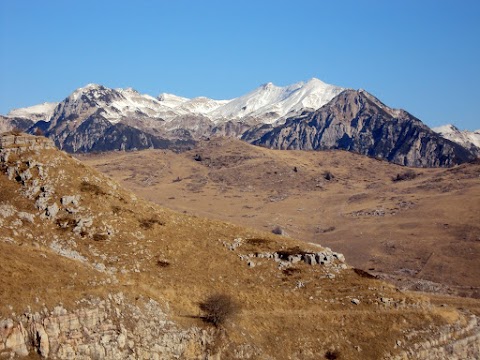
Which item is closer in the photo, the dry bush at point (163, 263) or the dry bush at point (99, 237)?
the dry bush at point (163, 263)

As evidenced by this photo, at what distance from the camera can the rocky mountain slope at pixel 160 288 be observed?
50250 mm

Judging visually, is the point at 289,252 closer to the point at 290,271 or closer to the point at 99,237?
the point at 290,271

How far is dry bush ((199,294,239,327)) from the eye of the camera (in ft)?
189

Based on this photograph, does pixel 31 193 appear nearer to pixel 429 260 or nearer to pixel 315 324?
pixel 315 324

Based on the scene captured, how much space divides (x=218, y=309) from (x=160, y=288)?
6919 mm

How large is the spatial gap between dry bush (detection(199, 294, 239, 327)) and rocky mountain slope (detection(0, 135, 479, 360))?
60 cm

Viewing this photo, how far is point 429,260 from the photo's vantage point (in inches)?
6368

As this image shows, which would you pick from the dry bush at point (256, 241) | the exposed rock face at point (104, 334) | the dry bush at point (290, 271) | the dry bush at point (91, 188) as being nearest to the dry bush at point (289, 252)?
the dry bush at point (290, 271)

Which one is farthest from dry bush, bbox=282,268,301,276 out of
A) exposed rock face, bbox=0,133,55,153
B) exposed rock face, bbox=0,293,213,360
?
exposed rock face, bbox=0,133,55,153

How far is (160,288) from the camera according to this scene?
61.2 metres

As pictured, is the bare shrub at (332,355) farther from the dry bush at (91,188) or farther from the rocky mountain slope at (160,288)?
the dry bush at (91,188)

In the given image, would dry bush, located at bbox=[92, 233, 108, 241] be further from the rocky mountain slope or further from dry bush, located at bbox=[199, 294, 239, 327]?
dry bush, located at bbox=[199, 294, 239, 327]

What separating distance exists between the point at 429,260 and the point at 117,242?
4533 inches

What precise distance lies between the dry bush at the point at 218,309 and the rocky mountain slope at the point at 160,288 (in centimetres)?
60
